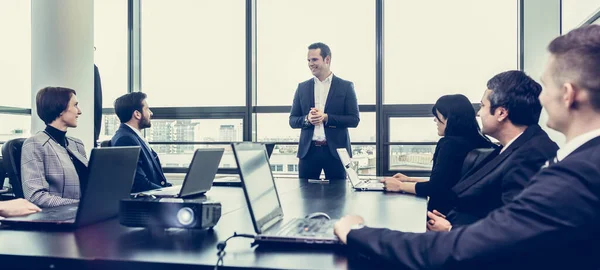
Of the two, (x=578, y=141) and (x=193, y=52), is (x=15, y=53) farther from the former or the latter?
(x=578, y=141)

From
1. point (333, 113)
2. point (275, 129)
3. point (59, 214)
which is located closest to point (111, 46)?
point (275, 129)

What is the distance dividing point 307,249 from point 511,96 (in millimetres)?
1130

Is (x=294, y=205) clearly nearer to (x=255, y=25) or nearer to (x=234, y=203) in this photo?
(x=234, y=203)

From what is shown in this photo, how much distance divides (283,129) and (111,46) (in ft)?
7.73

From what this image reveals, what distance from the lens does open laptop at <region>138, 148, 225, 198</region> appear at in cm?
205

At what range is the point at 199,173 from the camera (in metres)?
2.20

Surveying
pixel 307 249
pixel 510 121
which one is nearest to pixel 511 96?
pixel 510 121

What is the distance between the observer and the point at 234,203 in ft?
7.24

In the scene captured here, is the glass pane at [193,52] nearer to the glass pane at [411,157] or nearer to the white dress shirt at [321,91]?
the white dress shirt at [321,91]

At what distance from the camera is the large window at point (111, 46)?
229 inches

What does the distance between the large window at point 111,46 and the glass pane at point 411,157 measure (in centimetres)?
322

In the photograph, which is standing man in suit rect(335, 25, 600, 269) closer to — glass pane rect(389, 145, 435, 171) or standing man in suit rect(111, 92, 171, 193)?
standing man in suit rect(111, 92, 171, 193)

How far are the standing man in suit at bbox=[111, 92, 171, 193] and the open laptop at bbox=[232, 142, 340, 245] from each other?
1.28m

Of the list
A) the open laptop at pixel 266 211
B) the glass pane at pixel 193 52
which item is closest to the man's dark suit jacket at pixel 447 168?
the open laptop at pixel 266 211
